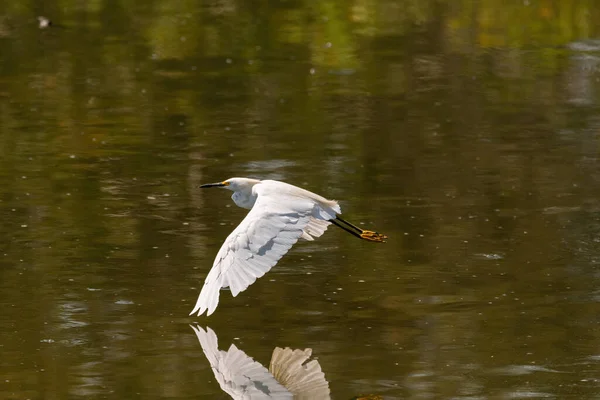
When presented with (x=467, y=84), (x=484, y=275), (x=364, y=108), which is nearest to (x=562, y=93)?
(x=467, y=84)

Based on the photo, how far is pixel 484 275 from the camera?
849 centimetres

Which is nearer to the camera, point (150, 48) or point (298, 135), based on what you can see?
point (298, 135)

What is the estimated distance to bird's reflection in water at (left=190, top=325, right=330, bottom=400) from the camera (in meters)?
6.64

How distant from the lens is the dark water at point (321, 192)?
7.18m

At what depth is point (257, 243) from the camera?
23.5ft

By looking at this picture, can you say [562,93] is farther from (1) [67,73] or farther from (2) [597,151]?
(1) [67,73]

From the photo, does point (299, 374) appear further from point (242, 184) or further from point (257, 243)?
point (242, 184)

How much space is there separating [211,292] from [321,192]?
3.76 m

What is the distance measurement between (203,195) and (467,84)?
16.0 feet

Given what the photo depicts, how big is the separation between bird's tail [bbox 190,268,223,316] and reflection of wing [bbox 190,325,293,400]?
12.5 inches

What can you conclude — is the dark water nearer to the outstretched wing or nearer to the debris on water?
the debris on water

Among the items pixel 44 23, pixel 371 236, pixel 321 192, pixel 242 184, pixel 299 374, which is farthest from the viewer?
pixel 44 23

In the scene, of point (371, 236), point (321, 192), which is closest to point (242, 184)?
point (371, 236)

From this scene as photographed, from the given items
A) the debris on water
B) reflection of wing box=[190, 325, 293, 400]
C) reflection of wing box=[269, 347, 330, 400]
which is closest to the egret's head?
reflection of wing box=[190, 325, 293, 400]
